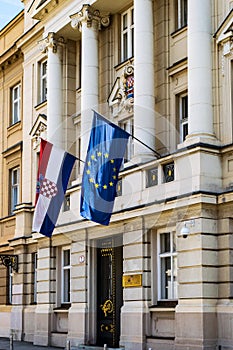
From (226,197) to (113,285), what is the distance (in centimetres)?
644

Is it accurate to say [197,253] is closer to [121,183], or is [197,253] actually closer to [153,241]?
[153,241]

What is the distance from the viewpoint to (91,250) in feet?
81.5

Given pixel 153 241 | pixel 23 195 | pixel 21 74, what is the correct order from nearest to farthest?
pixel 153 241 → pixel 23 195 → pixel 21 74

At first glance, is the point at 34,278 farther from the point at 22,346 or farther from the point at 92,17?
the point at 92,17

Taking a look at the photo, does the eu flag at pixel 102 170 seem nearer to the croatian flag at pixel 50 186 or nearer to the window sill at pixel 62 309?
the croatian flag at pixel 50 186

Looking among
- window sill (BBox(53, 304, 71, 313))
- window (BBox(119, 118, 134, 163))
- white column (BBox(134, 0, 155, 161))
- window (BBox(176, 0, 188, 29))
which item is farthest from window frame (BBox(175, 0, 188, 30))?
window sill (BBox(53, 304, 71, 313))

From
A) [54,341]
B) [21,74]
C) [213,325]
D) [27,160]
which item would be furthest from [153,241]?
[21,74]

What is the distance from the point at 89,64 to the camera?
83.8 ft

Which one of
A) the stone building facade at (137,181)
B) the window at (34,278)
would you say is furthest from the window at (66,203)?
the window at (34,278)

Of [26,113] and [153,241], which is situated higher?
[26,113]

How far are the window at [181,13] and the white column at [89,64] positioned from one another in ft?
12.8

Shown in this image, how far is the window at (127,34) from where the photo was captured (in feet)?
81.7

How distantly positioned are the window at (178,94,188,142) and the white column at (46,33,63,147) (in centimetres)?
661

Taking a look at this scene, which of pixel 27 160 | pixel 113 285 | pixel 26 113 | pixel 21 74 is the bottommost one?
pixel 113 285
